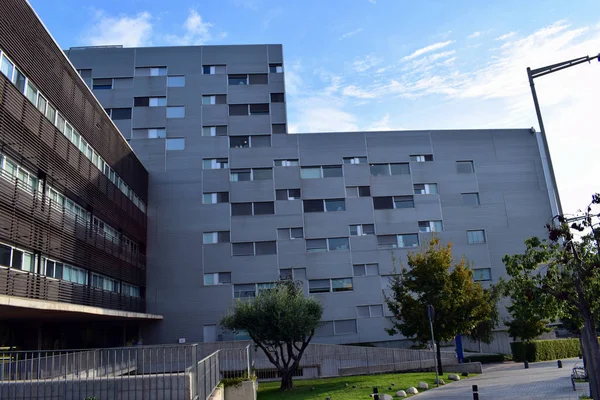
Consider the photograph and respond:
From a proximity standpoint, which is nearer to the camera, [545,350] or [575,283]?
[575,283]

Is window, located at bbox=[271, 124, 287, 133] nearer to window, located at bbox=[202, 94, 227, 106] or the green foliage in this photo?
window, located at bbox=[202, 94, 227, 106]

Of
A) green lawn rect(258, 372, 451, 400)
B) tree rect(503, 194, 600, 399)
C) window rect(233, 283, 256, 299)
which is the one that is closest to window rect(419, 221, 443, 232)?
window rect(233, 283, 256, 299)

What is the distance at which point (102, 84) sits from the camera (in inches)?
1628

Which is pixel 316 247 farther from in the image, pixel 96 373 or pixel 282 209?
pixel 96 373

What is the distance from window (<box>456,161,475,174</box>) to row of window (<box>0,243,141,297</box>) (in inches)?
1157

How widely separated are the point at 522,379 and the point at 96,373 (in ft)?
56.2

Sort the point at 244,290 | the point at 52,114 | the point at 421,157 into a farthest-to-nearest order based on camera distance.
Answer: the point at 421,157 < the point at 244,290 < the point at 52,114

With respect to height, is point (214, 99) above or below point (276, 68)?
below

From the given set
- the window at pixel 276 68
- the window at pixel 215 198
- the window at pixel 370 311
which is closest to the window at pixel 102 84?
the window at pixel 215 198

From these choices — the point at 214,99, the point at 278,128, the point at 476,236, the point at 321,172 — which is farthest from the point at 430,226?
the point at 214,99

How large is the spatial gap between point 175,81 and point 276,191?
13.0 metres

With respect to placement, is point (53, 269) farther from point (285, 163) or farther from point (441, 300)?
point (285, 163)

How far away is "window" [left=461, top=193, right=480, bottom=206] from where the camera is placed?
42375 millimetres

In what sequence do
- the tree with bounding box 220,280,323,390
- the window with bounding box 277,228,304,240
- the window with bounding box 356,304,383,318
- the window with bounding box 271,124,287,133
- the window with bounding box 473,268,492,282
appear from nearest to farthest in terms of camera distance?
1. the tree with bounding box 220,280,323,390
2. the window with bounding box 356,304,383,318
3. the window with bounding box 277,228,304,240
4. the window with bounding box 473,268,492,282
5. the window with bounding box 271,124,287,133
